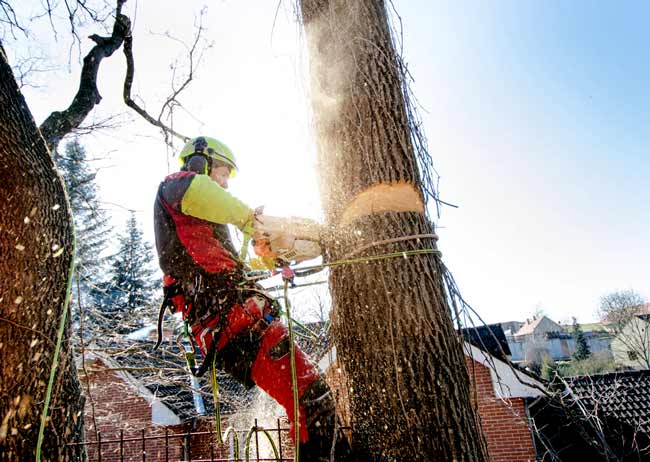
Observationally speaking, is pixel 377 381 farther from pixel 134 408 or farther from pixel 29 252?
Result: pixel 134 408

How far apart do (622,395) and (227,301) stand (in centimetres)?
1307

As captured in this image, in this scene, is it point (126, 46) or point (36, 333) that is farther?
point (126, 46)

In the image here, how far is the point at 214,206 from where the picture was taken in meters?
2.16

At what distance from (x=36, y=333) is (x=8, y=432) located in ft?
1.91

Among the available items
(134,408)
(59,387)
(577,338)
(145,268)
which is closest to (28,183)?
(59,387)

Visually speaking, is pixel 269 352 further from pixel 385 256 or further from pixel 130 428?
pixel 130 428

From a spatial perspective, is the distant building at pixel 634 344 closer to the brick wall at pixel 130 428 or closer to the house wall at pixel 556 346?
the house wall at pixel 556 346

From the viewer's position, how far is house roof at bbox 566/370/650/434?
10.6 meters

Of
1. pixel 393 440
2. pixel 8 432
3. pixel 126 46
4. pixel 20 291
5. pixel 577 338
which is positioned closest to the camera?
pixel 393 440

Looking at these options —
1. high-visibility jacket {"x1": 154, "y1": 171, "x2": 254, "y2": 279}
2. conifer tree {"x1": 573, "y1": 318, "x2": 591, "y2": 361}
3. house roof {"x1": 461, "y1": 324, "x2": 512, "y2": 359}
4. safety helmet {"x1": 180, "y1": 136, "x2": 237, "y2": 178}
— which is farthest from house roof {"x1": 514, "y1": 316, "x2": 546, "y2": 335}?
high-visibility jacket {"x1": 154, "y1": 171, "x2": 254, "y2": 279}

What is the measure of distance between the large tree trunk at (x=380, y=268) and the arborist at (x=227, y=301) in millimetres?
364

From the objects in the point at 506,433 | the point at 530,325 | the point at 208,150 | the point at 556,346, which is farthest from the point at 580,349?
the point at 208,150

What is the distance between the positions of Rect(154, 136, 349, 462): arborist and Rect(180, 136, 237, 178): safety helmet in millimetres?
504

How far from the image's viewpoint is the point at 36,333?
278cm
